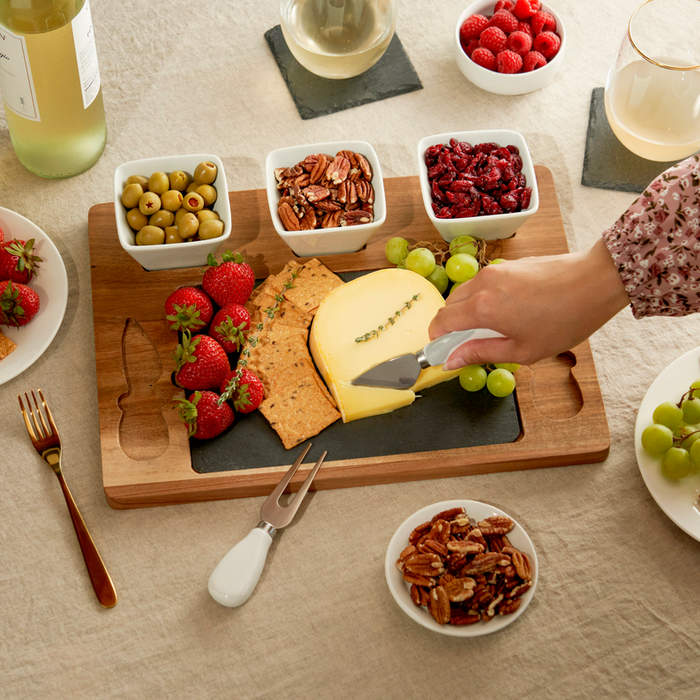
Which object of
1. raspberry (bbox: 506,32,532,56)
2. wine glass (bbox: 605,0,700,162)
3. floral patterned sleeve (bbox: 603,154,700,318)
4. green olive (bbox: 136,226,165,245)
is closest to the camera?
floral patterned sleeve (bbox: 603,154,700,318)

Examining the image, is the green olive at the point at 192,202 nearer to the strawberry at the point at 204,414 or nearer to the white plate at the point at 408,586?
the strawberry at the point at 204,414

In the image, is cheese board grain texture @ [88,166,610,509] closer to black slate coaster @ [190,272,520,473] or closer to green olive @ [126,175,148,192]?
black slate coaster @ [190,272,520,473]

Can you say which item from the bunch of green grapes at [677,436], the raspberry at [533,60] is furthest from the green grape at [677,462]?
the raspberry at [533,60]

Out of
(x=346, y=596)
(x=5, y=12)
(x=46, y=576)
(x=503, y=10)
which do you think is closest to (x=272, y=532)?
(x=346, y=596)

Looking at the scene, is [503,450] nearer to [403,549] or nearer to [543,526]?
[543,526]

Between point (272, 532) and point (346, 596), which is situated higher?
point (272, 532)

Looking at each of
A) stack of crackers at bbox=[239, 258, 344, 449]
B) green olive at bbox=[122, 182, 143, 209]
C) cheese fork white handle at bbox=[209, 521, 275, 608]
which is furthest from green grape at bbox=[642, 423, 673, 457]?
green olive at bbox=[122, 182, 143, 209]

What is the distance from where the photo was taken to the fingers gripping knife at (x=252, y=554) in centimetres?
122

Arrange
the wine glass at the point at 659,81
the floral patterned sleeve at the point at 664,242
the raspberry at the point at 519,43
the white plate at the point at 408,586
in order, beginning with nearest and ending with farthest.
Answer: the floral patterned sleeve at the point at 664,242, the white plate at the point at 408,586, the wine glass at the point at 659,81, the raspberry at the point at 519,43

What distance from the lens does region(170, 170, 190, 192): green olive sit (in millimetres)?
1445

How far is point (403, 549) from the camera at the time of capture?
1.24m

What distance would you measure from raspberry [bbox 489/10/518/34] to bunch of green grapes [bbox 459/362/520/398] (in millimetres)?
868

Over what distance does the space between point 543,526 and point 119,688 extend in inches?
32.3

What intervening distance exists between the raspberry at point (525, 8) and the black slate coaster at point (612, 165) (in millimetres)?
306
